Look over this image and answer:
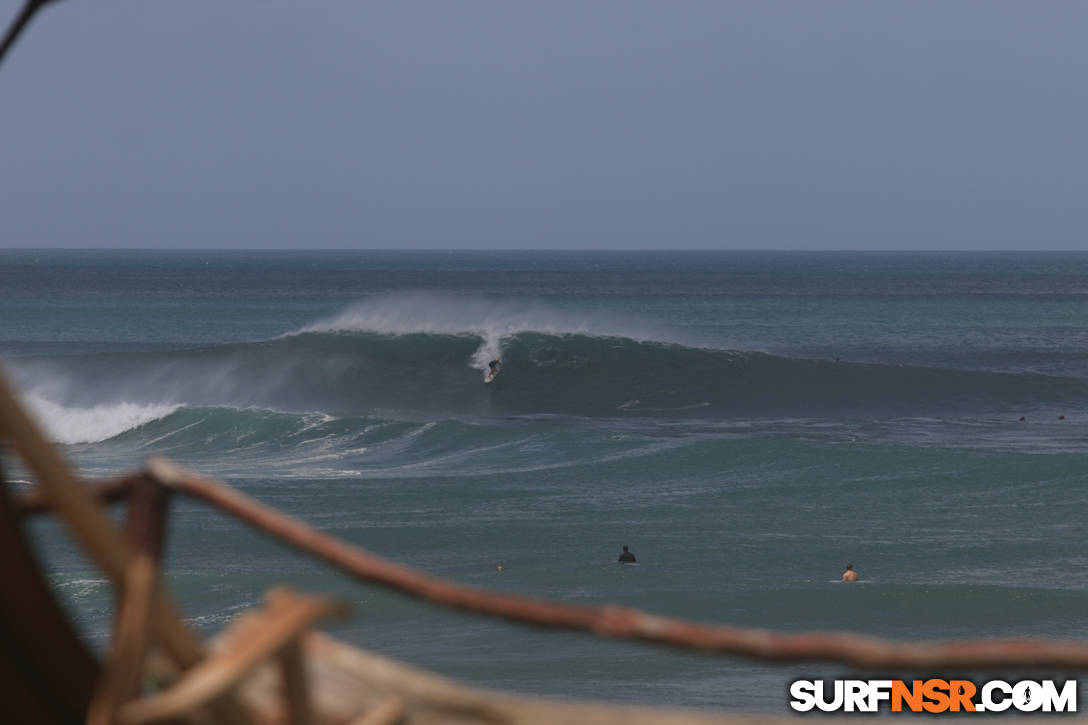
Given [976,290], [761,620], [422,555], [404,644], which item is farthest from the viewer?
[976,290]

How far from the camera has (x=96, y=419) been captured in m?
24.4

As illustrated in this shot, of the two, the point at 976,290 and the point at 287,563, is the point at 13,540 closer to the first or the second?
the point at 287,563

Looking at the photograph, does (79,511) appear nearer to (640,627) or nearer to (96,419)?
(640,627)

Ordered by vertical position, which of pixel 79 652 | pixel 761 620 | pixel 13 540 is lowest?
pixel 761 620

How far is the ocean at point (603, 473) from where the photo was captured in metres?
11.0

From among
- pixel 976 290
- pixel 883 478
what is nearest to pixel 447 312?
pixel 883 478

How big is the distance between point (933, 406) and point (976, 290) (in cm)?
5934

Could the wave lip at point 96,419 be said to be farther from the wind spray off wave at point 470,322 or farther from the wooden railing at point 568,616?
the wooden railing at point 568,616

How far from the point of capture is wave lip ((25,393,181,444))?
23.3 metres

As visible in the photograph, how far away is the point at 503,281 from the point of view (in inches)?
3895

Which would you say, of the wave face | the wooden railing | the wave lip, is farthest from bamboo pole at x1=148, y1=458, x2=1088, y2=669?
the wave face

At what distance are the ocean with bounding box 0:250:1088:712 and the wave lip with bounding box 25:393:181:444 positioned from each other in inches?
3.2

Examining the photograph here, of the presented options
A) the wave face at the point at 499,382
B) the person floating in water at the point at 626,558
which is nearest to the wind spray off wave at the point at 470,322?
the wave face at the point at 499,382

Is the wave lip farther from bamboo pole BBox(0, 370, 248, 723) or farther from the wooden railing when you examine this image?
bamboo pole BBox(0, 370, 248, 723)
